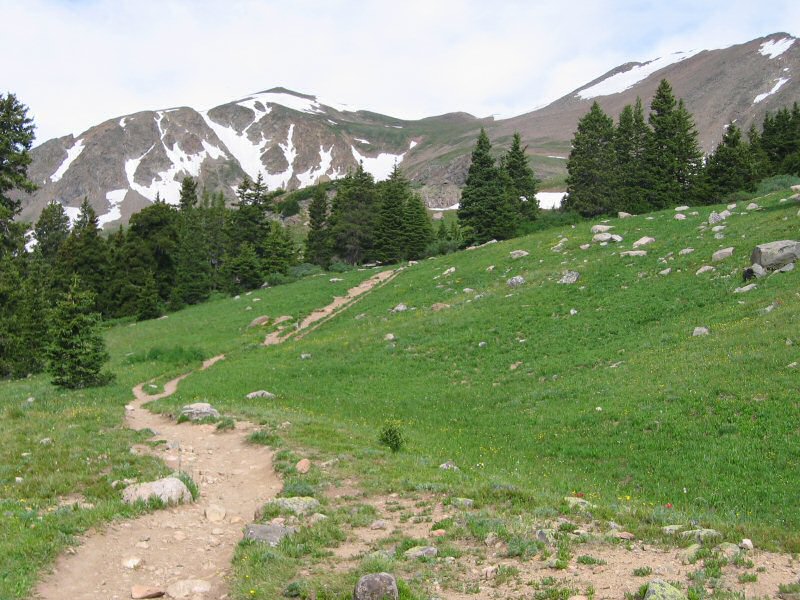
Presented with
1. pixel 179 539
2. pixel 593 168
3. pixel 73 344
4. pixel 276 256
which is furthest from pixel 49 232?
pixel 179 539

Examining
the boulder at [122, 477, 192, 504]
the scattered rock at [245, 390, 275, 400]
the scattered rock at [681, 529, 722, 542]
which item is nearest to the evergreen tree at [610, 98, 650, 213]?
the scattered rock at [245, 390, 275, 400]

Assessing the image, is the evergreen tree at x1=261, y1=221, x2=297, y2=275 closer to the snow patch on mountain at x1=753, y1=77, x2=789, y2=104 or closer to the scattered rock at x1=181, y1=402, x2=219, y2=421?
the scattered rock at x1=181, y1=402, x2=219, y2=421

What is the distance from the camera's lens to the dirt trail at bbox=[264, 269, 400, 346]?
3719 cm

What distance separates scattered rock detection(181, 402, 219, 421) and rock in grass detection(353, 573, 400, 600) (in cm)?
1240

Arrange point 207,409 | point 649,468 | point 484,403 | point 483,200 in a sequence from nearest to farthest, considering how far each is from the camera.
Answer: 1. point 649,468
2. point 207,409
3. point 484,403
4. point 483,200

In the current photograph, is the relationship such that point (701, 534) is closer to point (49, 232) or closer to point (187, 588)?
point (187, 588)

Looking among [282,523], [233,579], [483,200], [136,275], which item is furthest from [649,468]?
[136,275]

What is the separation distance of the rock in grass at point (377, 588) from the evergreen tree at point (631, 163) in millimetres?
55191

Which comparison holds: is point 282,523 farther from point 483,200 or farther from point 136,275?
point 136,275

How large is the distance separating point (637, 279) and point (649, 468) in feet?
60.1

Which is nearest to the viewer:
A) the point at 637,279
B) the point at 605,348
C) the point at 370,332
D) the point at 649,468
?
the point at 649,468

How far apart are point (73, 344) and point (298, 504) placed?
18154 mm

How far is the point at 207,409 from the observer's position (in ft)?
60.0

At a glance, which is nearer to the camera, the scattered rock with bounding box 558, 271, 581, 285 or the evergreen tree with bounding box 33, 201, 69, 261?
the scattered rock with bounding box 558, 271, 581, 285
